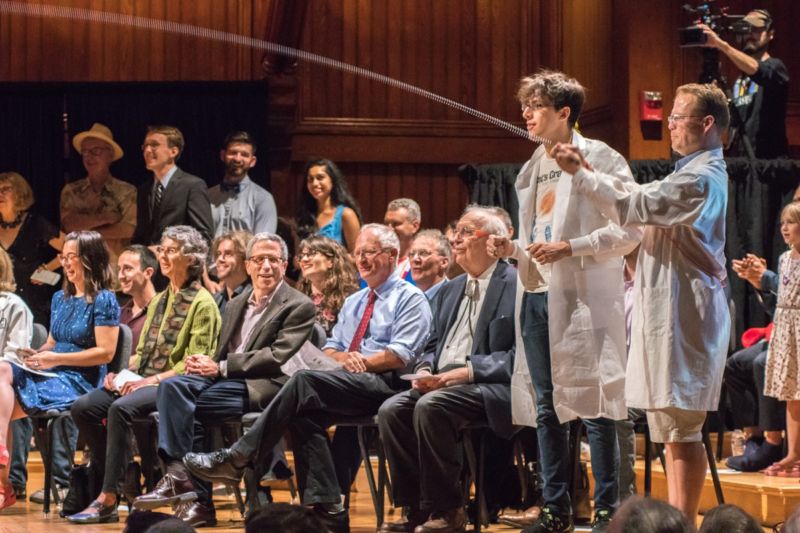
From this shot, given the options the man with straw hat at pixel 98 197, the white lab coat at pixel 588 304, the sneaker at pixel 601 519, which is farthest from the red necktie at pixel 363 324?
the man with straw hat at pixel 98 197

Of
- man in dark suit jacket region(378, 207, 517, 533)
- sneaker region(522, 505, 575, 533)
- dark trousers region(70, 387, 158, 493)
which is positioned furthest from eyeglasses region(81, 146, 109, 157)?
sneaker region(522, 505, 575, 533)

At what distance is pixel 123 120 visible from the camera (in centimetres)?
849

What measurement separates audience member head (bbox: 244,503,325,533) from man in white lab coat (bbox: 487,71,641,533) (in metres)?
1.85

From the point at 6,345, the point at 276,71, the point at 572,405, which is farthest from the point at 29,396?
the point at 276,71

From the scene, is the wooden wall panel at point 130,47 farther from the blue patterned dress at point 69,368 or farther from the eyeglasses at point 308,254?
the blue patterned dress at point 69,368

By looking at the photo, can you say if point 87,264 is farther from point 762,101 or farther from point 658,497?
point 762,101

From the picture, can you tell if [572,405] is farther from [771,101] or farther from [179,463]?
[771,101]

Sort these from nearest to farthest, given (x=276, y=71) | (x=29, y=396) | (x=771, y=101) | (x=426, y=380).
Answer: (x=426, y=380)
(x=29, y=396)
(x=771, y=101)
(x=276, y=71)

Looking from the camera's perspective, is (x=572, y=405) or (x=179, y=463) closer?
(x=572, y=405)

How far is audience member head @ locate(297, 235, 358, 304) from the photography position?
6.21m

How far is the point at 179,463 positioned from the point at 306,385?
683 mm

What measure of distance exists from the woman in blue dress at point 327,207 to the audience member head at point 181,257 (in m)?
1.56

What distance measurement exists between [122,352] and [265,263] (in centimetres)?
95

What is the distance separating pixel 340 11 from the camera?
9.11m
